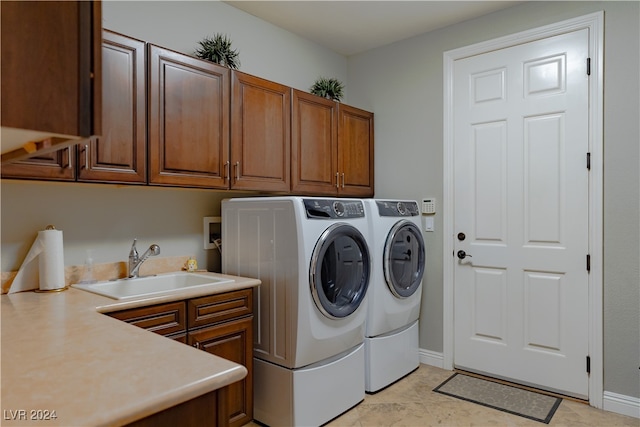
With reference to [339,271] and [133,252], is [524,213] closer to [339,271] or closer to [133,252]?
[339,271]

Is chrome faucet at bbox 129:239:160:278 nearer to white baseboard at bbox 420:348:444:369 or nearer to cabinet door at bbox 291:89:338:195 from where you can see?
cabinet door at bbox 291:89:338:195

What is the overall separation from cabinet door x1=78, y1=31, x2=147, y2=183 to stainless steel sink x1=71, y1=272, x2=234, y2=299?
567 mm

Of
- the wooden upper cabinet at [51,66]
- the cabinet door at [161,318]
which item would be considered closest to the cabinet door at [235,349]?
the cabinet door at [161,318]

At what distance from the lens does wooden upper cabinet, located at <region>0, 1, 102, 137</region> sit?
1.96ft

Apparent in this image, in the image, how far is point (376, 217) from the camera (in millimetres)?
2750

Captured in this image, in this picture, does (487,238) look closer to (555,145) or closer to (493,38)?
(555,145)

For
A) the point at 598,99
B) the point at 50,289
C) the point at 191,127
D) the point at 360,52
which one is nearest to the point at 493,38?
the point at 598,99

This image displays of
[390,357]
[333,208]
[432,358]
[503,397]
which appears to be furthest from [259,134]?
[503,397]

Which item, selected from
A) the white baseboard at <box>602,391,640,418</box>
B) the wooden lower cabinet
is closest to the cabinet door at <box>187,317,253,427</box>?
the wooden lower cabinet

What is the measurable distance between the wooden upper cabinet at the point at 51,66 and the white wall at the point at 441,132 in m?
2.86

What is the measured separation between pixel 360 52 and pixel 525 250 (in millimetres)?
2230

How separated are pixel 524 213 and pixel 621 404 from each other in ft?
4.19

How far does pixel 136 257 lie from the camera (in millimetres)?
2266

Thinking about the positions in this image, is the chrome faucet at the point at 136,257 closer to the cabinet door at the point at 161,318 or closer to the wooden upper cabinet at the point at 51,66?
the cabinet door at the point at 161,318
